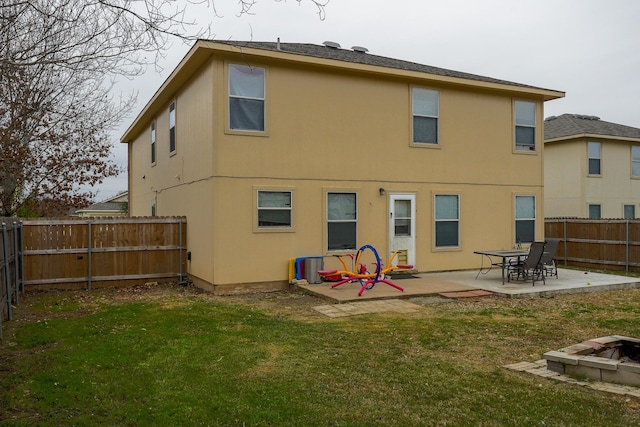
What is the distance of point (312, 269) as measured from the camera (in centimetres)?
1143

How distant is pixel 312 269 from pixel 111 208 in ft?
116

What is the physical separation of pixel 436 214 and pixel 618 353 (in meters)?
7.66

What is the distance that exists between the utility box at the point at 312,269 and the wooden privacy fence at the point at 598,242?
9.44 meters

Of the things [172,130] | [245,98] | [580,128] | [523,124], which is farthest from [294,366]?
[580,128]

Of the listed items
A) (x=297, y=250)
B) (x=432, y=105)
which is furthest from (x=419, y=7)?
(x=432, y=105)

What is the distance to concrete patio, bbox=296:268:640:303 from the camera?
33.5 ft

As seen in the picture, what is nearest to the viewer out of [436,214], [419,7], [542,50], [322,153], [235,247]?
[419,7]

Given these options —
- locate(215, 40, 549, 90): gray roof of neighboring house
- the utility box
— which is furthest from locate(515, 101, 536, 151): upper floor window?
the utility box

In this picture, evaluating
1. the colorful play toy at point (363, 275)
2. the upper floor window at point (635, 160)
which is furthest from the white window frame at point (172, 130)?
the upper floor window at point (635, 160)

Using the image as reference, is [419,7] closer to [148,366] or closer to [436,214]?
[148,366]

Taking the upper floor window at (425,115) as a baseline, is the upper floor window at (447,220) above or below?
below

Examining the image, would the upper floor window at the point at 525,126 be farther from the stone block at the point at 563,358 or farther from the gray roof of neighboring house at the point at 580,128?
the stone block at the point at 563,358

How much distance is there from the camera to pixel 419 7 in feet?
18.1

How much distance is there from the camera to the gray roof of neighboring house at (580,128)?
21391mm
